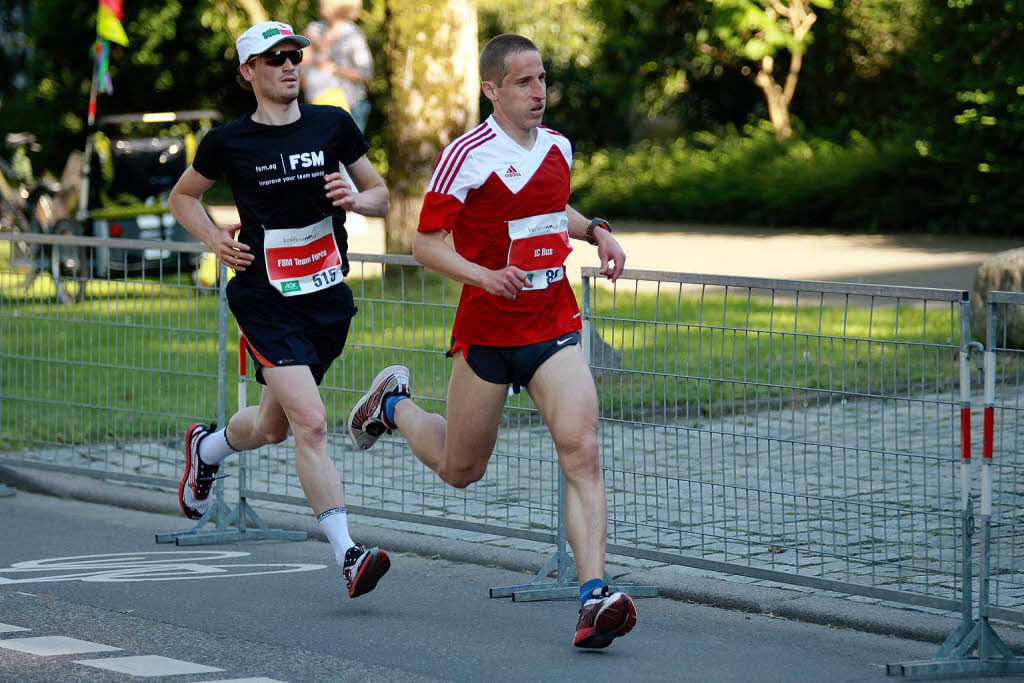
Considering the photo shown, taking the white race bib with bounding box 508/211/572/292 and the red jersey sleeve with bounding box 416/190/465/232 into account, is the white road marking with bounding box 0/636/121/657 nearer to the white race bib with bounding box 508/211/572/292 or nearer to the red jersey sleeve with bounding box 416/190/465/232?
the red jersey sleeve with bounding box 416/190/465/232

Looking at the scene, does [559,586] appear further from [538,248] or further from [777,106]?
[777,106]

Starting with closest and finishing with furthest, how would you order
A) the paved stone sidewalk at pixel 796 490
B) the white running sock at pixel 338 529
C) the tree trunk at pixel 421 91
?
1. the paved stone sidewalk at pixel 796 490
2. the white running sock at pixel 338 529
3. the tree trunk at pixel 421 91

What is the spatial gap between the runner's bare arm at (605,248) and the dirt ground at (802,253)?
11167mm

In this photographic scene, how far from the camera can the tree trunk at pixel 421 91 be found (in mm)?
15562

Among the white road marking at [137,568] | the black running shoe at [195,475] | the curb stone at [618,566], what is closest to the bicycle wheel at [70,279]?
the curb stone at [618,566]

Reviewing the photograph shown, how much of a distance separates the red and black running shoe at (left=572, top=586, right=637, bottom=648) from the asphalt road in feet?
0.25

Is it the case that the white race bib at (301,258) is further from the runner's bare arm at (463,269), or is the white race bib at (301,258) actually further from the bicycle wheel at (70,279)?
the bicycle wheel at (70,279)

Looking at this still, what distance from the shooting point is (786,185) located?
27156 millimetres

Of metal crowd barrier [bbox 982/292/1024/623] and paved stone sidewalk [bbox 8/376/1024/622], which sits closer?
metal crowd barrier [bbox 982/292/1024/623]

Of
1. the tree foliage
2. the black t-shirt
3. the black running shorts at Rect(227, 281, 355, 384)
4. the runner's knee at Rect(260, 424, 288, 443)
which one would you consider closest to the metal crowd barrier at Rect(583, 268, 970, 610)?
the black running shorts at Rect(227, 281, 355, 384)

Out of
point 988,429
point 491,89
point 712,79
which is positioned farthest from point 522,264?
point 712,79

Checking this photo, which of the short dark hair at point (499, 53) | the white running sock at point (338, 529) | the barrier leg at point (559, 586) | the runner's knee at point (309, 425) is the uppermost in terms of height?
the short dark hair at point (499, 53)

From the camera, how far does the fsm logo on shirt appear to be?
20.5 ft

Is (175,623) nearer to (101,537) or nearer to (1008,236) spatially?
(101,537)
